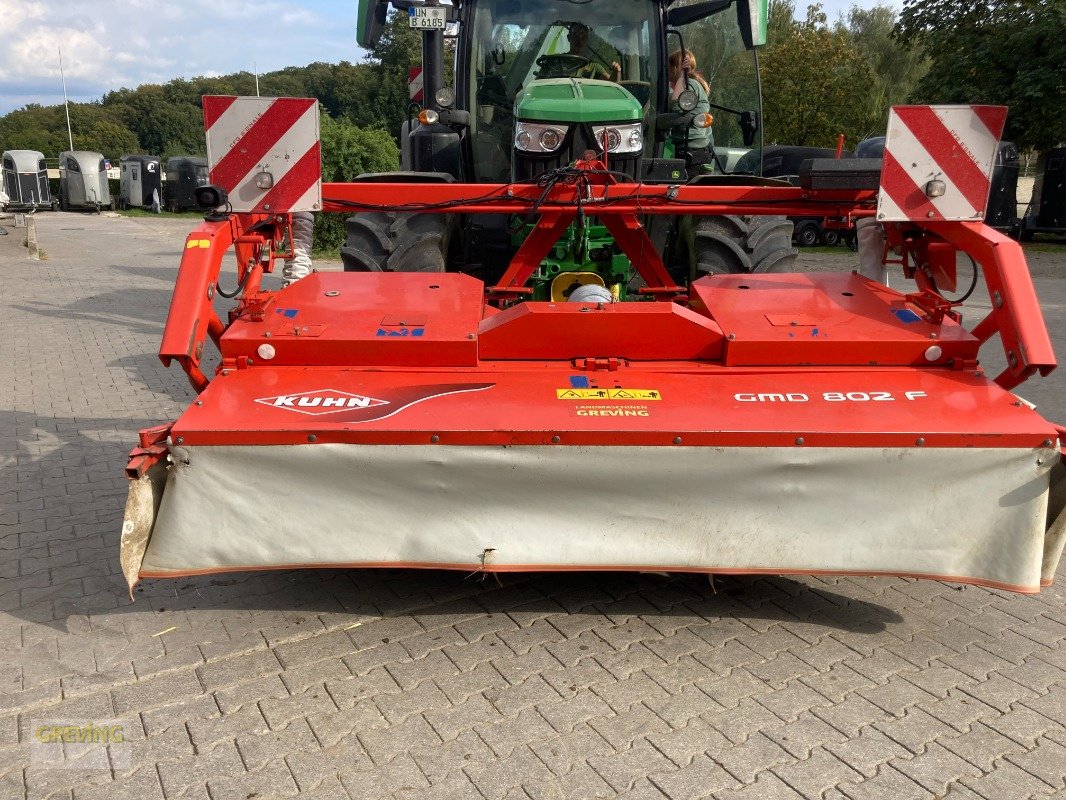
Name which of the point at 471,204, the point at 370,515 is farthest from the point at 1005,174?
the point at 370,515

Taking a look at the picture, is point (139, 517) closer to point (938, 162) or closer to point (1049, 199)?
point (938, 162)

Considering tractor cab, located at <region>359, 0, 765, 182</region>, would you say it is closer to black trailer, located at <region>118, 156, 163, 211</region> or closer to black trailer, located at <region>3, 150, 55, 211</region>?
black trailer, located at <region>118, 156, 163, 211</region>

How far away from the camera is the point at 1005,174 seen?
17438 millimetres

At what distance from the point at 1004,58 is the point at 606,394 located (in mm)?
21020

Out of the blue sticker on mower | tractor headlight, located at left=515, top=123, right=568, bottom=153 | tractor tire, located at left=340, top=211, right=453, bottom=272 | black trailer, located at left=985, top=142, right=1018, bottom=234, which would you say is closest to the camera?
the blue sticker on mower

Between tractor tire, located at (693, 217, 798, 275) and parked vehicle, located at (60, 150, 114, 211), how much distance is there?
28998mm

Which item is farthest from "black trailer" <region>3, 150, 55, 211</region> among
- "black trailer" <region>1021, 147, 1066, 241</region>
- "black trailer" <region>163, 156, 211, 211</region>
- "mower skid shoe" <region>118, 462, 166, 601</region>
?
"mower skid shoe" <region>118, 462, 166, 601</region>

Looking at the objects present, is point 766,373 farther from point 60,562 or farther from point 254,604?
point 60,562

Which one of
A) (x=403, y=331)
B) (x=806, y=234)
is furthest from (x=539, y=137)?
(x=806, y=234)

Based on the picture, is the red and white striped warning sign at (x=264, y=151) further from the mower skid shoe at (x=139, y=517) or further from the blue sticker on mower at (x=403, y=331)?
the mower skid shoe at (x=139, y=517)

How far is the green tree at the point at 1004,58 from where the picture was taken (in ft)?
64.1

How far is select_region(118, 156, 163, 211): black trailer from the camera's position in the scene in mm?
29891

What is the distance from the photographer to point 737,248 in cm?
→ 512

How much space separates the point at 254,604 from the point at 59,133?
65.7 meters
